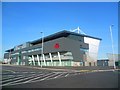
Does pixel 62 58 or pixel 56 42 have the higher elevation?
pixel 56 42

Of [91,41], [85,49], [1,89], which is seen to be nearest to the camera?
[1,89]

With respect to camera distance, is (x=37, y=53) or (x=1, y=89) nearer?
(x=1, y=89)

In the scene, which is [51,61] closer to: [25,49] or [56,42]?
[56,42]

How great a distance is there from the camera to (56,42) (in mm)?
88312

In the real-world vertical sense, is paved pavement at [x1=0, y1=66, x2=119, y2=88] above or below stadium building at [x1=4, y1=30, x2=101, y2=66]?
below

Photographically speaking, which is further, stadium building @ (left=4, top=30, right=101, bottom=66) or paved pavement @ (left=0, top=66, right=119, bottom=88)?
stadium building @ (left=4, top=30, right=101, bottom=66)

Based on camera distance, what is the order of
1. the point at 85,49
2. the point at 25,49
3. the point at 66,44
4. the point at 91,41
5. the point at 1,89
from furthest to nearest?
the point at 25,49, the point at 91,41, the point at 85,49, the point at 66,44, the point at 1,89

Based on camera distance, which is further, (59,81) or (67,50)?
(67,50)

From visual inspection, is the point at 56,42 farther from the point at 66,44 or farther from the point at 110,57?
the point at 110,57

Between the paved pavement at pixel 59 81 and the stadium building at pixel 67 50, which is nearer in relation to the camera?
the paved pavement at pixel 59 81

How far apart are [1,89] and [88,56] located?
82208 millimetres

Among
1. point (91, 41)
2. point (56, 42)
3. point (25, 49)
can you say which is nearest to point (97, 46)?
point (91, 41)

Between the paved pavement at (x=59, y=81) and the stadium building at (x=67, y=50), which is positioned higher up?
the stadium building at (x=67, y=50)

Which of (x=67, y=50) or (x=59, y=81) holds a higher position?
(x=67, y=50)
